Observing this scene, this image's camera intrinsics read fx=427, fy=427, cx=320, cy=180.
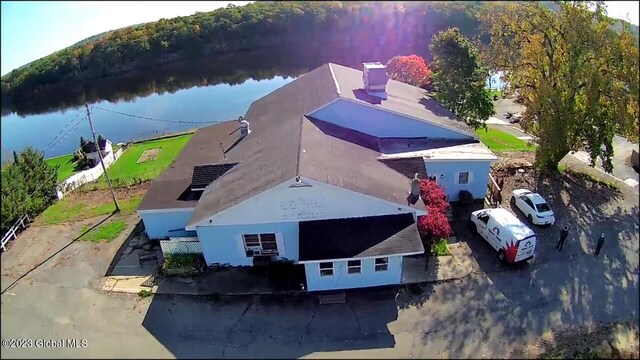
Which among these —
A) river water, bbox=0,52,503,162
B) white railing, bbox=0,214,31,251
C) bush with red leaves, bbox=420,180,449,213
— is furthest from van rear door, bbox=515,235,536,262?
white railing, bbox=0,214,31,251

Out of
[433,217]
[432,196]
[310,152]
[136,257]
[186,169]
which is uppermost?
[310,152]

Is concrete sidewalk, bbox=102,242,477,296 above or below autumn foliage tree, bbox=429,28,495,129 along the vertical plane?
below

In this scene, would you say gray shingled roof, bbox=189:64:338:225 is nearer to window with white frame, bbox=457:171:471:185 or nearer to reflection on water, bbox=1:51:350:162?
window with white frame, bbox=457:171:471:185

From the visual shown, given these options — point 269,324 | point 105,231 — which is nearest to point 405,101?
point 269,324

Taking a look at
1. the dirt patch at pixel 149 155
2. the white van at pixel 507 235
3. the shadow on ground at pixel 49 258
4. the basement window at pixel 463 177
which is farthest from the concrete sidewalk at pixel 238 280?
the dirt patch at pixel 149 155

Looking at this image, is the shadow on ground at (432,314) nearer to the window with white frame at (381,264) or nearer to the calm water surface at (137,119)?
the window with white frame at (381,264)

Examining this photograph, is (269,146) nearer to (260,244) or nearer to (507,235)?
(260,244)

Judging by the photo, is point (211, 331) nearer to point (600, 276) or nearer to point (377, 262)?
point (377, 262)
